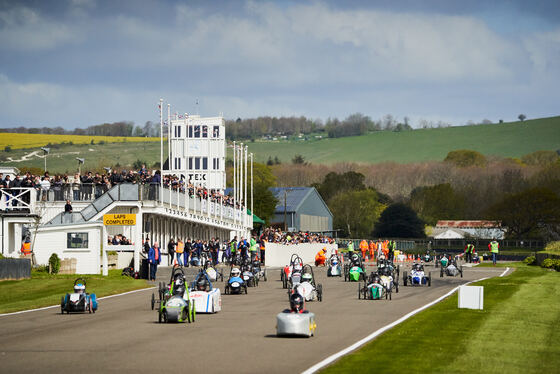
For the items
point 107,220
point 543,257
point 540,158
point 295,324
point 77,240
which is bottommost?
point 295,324

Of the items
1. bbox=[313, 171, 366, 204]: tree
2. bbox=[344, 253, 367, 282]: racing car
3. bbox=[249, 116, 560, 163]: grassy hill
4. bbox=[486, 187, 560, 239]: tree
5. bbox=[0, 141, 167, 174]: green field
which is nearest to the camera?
bbox=[344, 253, 367, 282]: racing car

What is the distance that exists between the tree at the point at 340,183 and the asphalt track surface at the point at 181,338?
13014 cm

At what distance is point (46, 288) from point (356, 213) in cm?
11031

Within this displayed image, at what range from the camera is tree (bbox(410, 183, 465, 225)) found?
14750cm

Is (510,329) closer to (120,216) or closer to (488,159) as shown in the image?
(120,216)

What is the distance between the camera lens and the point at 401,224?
125 metres

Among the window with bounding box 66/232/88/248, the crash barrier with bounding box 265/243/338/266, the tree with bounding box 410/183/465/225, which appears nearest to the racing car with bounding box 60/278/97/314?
the window with bounding box 66/232/88/248

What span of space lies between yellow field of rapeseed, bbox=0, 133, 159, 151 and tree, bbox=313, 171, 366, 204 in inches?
1339

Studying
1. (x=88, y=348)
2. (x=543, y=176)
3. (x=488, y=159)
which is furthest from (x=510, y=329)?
(x=488, y=159)

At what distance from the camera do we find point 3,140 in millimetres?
137625

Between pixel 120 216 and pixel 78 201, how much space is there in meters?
14.1

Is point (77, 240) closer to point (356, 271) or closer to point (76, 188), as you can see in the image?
point (76, 188)

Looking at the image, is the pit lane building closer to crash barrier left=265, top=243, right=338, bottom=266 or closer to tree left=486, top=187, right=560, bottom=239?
crash barrier left=265, top=243, right=338, bottom=266

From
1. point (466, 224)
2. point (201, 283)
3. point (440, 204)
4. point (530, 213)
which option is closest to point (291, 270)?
point (201, 283)
